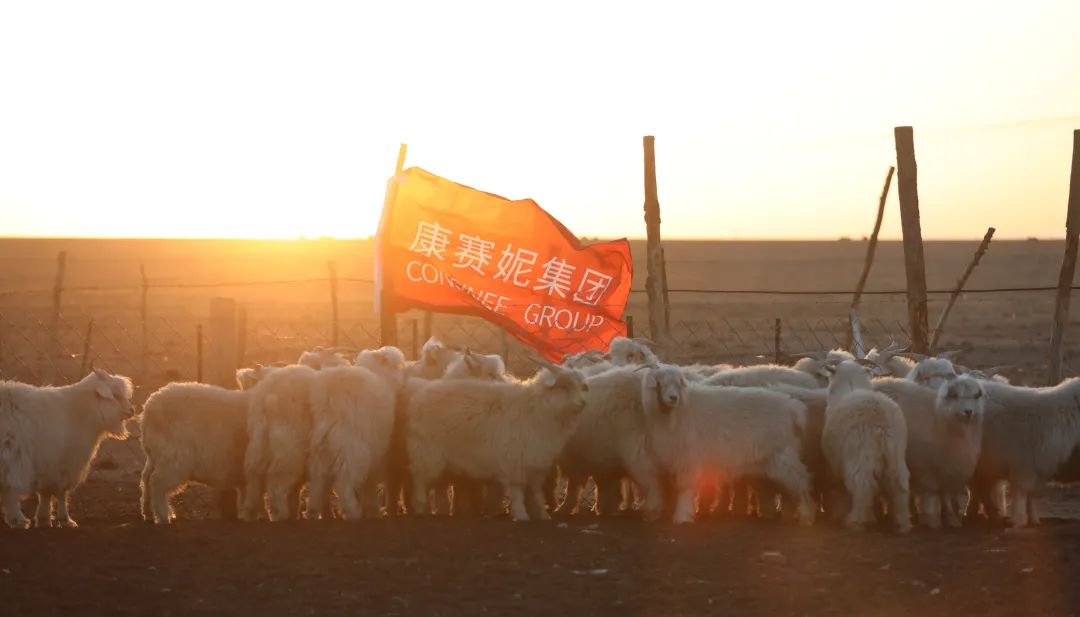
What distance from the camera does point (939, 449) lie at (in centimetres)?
1208

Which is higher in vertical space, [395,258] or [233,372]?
[395,258]

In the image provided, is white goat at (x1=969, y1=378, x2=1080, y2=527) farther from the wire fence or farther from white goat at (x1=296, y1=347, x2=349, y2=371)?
white goat at (x1=296, y1=347, x2=349, y2=371)

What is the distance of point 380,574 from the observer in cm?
941

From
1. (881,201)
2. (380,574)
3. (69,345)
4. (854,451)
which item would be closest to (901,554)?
(854,451)

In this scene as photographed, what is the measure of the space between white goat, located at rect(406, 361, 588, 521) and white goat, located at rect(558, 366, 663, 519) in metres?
0.28

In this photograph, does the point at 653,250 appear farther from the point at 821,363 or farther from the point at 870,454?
the point at 870,454

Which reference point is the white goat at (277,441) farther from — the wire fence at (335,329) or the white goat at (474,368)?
the wire fence at (335,329)

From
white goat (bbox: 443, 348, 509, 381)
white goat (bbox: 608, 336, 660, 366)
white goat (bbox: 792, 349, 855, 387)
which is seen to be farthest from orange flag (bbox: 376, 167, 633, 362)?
white goat (bbox: 792, 349, 855, 387)

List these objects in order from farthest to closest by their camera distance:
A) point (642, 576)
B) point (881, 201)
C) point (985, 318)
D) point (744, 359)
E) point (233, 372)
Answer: point (985, 318) → point (744, 359) → point (881, 201) → point (233, 372) → point (642, 576)

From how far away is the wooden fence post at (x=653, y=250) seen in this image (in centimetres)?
1839

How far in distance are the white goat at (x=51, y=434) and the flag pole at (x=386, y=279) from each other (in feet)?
12.8

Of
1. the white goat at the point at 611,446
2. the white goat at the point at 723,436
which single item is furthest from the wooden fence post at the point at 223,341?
the white goat at the point at 723,436

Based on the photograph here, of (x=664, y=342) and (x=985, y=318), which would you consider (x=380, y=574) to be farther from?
(x=985, y=318)

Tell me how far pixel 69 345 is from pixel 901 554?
2422 centimetres
